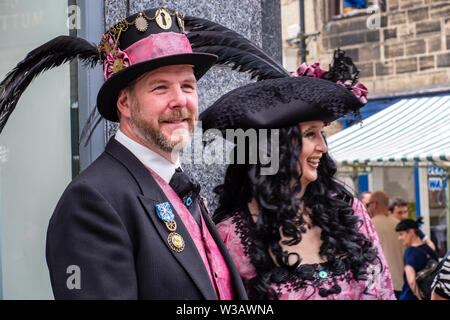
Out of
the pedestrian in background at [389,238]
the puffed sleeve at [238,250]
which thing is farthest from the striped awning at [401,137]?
the puffed sleeve at [238,250]

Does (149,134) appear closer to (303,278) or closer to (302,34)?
(303,278)

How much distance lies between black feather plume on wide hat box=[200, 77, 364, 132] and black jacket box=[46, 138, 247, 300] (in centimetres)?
56

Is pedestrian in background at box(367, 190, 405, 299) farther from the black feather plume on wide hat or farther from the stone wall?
the black feather plume on wide hat

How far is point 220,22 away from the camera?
3115mm

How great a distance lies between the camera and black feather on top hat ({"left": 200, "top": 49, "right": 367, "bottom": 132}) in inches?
90.9

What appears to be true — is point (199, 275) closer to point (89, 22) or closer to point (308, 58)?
point (89, 22)

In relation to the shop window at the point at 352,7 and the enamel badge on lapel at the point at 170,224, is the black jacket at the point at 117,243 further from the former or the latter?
the shop window at the point at 352,7

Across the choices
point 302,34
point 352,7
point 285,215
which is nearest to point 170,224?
point 285,215

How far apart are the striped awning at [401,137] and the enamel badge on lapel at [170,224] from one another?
4.12m

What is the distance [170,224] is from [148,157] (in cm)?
22

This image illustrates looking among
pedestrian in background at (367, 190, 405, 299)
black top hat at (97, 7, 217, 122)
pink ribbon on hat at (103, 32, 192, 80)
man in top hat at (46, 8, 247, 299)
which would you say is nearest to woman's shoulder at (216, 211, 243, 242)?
man in top hat at (46, 8, 247, 299)

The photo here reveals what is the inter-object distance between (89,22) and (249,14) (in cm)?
89

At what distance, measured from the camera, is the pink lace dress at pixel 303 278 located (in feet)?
7.38

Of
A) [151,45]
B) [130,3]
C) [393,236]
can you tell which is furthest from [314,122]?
[393,236]
